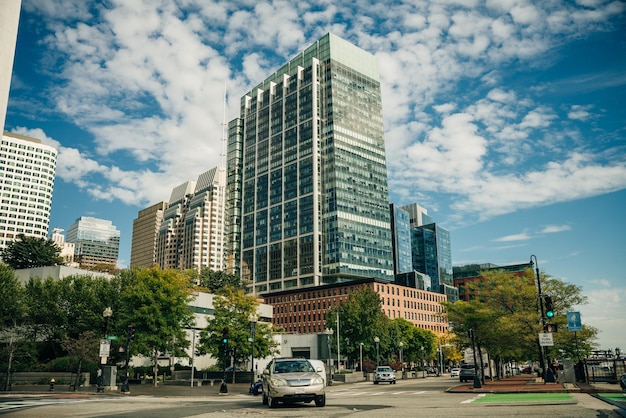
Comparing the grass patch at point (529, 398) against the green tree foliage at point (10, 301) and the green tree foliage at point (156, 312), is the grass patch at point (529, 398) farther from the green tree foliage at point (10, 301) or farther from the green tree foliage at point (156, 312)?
the green tree foliage at point (10, 301)

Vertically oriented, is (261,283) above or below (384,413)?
above

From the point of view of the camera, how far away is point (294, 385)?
18141 mm

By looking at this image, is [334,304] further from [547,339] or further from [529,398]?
[529,398]

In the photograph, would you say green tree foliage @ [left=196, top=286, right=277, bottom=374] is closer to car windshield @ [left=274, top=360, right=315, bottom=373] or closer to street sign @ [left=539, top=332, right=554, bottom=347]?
street sign @ [left=539, top=332, right=554, bottom=347]

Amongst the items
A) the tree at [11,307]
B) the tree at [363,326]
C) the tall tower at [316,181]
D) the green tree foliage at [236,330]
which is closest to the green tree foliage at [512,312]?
the green tree foliage at [236,330]

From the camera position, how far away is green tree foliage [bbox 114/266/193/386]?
47969 mm

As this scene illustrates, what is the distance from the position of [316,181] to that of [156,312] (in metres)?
104

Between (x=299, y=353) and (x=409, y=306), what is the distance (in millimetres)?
52103

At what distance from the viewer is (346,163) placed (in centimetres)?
15075

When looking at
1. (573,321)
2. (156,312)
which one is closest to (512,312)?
(573,321)

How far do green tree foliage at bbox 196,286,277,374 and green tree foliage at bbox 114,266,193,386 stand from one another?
18.3 feet

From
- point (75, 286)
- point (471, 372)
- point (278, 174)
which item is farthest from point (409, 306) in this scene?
point (75, 286)

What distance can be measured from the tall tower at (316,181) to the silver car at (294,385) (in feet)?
398

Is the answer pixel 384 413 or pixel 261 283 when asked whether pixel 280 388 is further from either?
pixel 261 283
